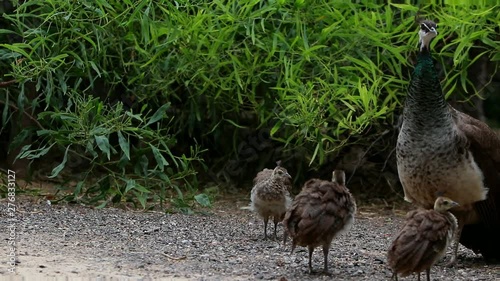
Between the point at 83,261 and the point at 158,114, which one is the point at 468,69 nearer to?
the point at 158,114

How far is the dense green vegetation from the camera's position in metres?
7.71

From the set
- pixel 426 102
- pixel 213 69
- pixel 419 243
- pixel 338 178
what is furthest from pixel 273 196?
pixel 419 243

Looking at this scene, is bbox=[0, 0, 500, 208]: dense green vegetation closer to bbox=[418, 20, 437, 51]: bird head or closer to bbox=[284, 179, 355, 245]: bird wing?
bbox=[418, 20, 437, 51]: bird head

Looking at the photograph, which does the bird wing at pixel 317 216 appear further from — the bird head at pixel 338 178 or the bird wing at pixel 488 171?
the bird wing at pixel 488 171

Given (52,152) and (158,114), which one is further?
(52,152)

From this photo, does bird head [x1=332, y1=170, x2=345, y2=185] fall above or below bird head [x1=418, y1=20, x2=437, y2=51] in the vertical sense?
below

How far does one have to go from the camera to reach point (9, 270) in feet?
18.6

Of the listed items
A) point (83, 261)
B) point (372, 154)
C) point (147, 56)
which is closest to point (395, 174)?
point (372, 154)

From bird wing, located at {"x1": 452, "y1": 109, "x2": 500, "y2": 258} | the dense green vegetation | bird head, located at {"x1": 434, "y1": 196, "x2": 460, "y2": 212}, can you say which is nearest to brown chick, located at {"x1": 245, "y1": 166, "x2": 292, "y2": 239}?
the dense green vegetation

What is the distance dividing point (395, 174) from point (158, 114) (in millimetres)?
2412

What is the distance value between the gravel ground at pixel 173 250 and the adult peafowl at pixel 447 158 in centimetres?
32

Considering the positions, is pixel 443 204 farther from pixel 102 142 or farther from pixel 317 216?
pixel 102 142

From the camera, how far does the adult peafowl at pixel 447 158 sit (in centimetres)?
657

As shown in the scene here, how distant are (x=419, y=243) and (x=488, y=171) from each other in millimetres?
1260
